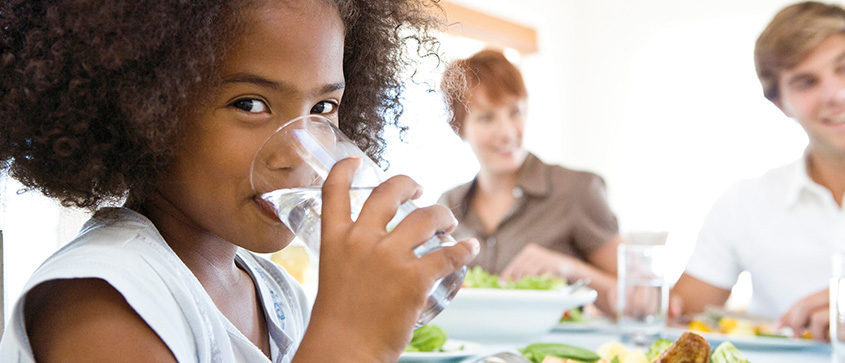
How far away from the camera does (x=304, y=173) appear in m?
0.76

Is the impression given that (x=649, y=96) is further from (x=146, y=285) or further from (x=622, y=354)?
(x=146, y=285)

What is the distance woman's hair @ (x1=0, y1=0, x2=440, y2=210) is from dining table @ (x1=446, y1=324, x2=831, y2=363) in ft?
1.87

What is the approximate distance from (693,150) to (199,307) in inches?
205

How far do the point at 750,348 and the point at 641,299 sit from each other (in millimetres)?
223

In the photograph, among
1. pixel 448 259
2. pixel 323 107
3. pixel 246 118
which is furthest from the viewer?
pixel 323 107

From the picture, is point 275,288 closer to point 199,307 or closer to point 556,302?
point 199,307

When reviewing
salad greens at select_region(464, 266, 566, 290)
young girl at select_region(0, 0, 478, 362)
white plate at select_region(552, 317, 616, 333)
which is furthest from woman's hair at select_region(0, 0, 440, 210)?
white plate at select_region(552, 317, 616, 333)

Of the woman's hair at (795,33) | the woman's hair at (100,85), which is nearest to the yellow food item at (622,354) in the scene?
the woman's hair at (100,85)

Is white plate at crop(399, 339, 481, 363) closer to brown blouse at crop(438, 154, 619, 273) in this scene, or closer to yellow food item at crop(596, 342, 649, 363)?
yellow food item at crop(596, 342, 649, 363)

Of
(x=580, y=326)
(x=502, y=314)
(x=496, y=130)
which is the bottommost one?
(x=580, y=326)

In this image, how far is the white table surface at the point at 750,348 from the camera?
133 cm

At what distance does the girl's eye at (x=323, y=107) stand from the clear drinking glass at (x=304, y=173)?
100 millimetres

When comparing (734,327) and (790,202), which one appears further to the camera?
(790,202)

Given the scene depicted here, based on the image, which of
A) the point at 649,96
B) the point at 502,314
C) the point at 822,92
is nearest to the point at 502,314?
the point at 502,314
